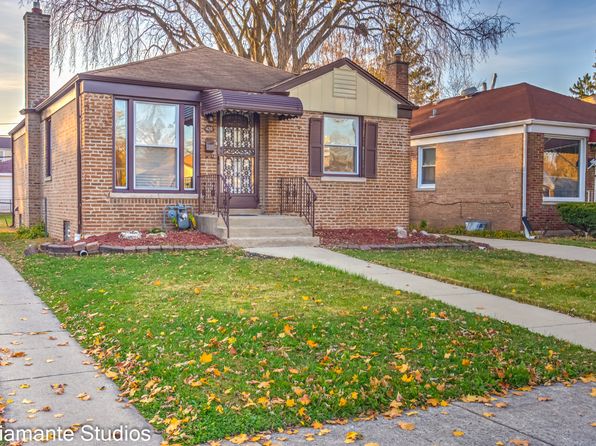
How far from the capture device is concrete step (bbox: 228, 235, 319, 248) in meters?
11.8

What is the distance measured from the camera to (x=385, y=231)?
1471 centimetres

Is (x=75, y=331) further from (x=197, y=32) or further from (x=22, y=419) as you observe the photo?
→ (x=197, y=32)

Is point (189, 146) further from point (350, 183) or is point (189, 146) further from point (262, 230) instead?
point (350, 183)

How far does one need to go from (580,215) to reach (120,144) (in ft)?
40.0

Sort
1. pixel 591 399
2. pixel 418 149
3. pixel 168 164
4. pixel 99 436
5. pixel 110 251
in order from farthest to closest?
1. pixel 418 149
2. pixel 168 164
3. pixel 110 251
4. pixel 591 399
5. pixel 99 436

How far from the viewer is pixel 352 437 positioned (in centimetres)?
358

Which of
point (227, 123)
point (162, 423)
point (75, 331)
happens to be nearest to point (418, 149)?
point (227, 123)

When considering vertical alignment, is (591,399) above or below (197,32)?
below

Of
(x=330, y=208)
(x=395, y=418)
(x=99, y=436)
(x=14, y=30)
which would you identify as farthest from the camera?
(x=14, y=30)

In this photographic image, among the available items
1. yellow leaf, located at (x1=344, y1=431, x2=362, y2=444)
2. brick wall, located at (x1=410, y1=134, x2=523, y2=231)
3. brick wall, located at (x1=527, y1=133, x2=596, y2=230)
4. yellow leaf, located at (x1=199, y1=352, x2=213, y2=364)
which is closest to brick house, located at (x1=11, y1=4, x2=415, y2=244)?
brick wall, located at (x1=410, y1=134, x2=523, y2=231)

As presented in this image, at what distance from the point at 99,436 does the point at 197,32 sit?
23655mm

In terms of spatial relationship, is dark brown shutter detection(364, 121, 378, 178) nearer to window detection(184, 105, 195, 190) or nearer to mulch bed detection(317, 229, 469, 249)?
mulch bed detection(317, 229, 469, 249)

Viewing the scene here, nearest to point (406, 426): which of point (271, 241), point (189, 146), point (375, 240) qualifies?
point (271, 241)

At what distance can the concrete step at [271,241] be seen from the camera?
11812 millimetres
